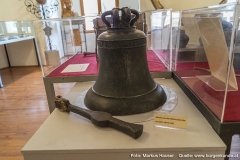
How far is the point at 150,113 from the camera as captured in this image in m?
0.58

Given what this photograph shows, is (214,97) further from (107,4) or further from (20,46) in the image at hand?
(107,4)

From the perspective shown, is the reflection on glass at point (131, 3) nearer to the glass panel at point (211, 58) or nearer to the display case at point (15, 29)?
the display case at point (15, 29)

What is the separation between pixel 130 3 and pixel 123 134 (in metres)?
4.42

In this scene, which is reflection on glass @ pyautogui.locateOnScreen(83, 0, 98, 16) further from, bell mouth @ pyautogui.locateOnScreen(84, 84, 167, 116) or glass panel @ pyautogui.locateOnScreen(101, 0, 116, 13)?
bell mouth @ pyautogui.locateOnScreen(84, 84, 167, 116)

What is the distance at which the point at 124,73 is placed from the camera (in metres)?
0.58

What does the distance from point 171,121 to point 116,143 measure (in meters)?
0.16

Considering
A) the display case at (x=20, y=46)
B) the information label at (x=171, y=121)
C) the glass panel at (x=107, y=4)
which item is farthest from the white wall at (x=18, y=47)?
the information label at (x=171, y=121)

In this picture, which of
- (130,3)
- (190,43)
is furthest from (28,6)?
(190,43)

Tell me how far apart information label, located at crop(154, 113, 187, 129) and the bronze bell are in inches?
2.6

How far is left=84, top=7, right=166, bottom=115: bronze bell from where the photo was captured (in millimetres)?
559

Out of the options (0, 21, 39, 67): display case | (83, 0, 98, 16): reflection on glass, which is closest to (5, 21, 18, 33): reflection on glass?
(0, 21, 39, 67): display case

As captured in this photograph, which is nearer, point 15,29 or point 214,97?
point 214,97

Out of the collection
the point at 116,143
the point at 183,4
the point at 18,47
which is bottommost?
the point at 18,47

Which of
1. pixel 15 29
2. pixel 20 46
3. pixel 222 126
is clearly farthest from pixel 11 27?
pixel 222 126
